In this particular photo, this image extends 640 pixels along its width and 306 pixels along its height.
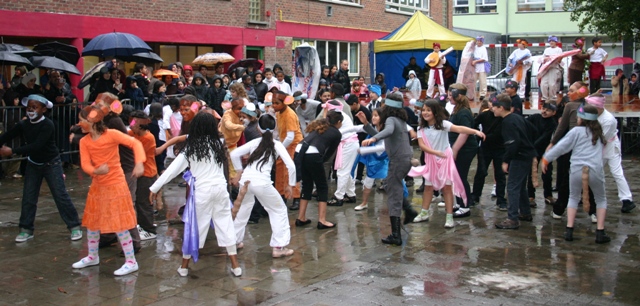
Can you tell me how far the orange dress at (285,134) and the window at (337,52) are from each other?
53.4 feet

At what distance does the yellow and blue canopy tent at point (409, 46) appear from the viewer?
21750mm

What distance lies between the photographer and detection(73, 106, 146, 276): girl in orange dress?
710 centimetres

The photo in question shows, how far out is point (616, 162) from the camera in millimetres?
9680

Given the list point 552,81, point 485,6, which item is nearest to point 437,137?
point 552,81

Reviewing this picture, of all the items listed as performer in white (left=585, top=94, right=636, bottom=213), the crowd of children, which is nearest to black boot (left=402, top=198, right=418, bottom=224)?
the crowd of children

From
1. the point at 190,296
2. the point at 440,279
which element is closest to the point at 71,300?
the point at 190,296

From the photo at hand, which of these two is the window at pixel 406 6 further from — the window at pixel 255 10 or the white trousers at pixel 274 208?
the white trousers at pixel 274 208

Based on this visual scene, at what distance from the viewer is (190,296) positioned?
6.54 m

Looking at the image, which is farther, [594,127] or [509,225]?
[509,225]

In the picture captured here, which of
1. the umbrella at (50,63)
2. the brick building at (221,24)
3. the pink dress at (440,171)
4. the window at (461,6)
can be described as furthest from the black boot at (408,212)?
the window at (461,6)

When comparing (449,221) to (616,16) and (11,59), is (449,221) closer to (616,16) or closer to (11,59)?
(11,59)

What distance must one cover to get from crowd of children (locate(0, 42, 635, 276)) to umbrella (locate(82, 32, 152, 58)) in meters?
3.66

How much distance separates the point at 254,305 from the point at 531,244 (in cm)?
383

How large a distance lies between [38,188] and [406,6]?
2703 cm
